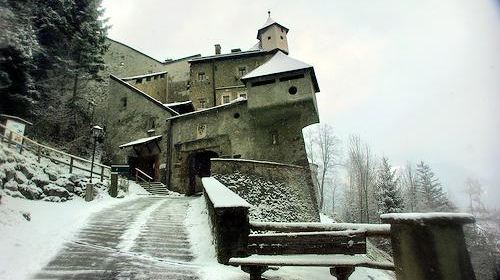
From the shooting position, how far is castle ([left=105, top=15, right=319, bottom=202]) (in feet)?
73.8

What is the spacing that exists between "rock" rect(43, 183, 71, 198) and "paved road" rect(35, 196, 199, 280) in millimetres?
2881

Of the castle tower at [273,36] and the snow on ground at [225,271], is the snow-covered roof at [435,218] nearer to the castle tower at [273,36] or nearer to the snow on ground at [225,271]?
the snow on ground at [225,271]

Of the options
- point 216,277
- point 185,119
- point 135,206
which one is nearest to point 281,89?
point 185,119

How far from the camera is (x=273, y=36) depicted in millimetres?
35812

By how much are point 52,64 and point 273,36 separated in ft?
70.0

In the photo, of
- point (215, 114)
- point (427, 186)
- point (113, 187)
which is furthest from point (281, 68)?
point (427, 186)

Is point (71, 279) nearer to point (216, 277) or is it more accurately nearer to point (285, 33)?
point (216, 277)

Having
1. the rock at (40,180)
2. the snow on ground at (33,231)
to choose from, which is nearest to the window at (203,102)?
the rock at (40,180)

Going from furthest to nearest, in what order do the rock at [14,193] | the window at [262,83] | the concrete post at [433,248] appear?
the window at [262,83] < the rock at [14,193] < the concrete post at [433,248]

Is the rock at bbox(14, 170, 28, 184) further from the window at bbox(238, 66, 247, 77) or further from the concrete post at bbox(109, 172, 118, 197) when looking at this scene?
the window at bbox(238, 66, 247, 77)

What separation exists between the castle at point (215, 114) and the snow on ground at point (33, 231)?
1181cm

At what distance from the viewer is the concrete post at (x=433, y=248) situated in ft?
9.89

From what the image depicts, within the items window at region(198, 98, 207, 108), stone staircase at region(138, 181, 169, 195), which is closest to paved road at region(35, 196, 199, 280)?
stone staircase at region(138, 181, 169, 195)

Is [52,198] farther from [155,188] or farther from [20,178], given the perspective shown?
[155,188]
